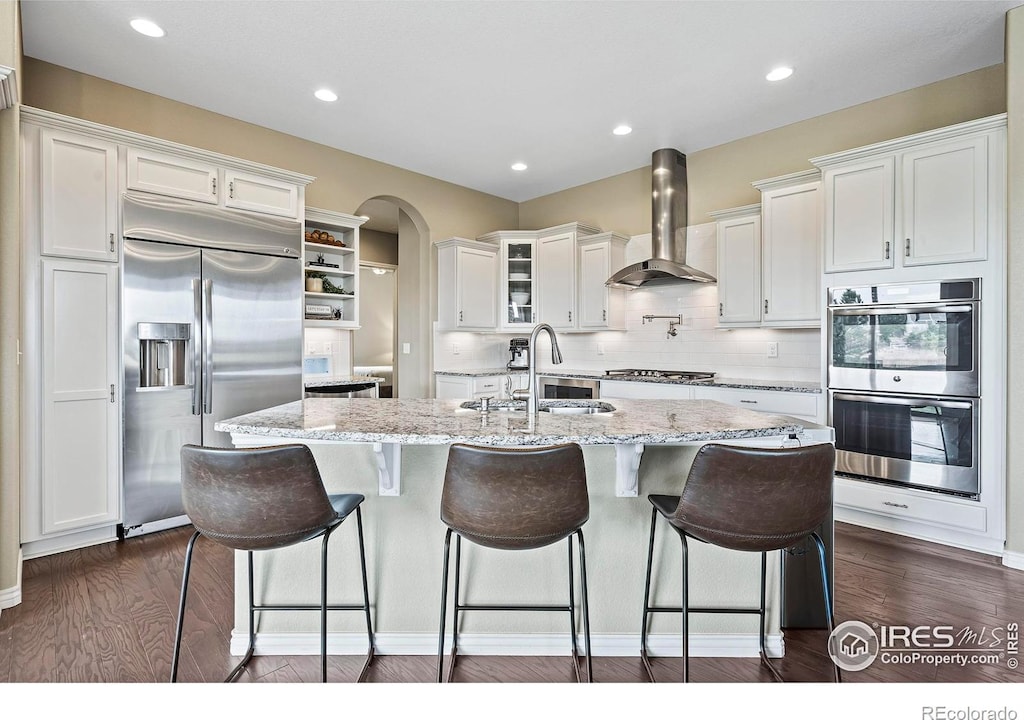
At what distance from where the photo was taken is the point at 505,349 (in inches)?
238

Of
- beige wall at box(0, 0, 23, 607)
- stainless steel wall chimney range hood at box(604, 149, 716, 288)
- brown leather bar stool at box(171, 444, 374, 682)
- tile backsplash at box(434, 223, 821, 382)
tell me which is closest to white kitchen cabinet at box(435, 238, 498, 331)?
tile backsplash at box(434, 223, 821, 382)

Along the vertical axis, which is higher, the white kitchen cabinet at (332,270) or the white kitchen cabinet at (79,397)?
the white kitchen cabinet at (332,270)

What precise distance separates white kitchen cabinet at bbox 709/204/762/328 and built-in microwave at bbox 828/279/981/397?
2.24ft

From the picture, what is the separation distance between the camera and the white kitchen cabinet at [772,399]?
3.56 meters

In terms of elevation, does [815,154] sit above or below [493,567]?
above

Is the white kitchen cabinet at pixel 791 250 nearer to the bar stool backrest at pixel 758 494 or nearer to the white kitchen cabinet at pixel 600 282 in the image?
the white kitchen cabinet at pixel 600 282

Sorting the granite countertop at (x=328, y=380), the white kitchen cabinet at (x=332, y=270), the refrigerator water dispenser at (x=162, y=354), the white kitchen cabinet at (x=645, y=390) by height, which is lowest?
the white kitchen cabinet at (x=645, y=390)

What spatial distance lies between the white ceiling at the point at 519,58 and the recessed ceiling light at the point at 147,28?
39 millimetres

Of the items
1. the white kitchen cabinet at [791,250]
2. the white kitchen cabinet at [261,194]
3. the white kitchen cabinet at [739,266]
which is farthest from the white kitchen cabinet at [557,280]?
the white kitchen cabinet at [261,194]

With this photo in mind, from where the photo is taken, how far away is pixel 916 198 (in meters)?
3.11

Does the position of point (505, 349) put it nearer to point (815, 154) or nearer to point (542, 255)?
point (542, 255)
